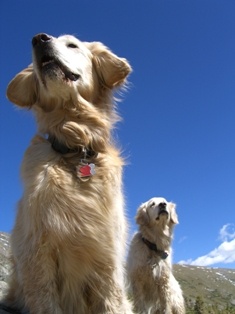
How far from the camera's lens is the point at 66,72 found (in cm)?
517

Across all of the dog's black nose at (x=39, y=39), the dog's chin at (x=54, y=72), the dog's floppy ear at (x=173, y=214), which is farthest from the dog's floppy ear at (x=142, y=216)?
the dog's black nose at (x=39, y=39)

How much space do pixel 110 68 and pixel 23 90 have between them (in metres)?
1.34

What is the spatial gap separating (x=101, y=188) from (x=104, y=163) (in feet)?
1.26

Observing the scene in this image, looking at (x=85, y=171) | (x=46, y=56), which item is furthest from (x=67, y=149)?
(x=46, y=56)

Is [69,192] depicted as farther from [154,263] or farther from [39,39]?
[154,263]

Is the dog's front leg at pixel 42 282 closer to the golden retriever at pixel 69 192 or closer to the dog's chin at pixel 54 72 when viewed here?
the golden retriever at pixel 69 192

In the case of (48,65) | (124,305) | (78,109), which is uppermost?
(48,65)

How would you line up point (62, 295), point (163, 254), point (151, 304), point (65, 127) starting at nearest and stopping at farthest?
point (62, 295)
point (65, 127)
point (151, 304)
point (163, 254)

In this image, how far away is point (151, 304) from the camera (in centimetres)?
1130

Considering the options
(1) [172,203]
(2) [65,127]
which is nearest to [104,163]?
(2) [65,127]

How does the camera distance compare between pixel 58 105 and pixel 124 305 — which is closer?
pixel 124 305

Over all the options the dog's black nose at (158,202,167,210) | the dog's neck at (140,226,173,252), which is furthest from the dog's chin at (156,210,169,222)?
the dog's neck at (140,226,173,252)

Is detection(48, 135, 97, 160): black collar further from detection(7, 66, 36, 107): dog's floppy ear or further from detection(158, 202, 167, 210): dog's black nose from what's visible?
detection(158, 202, 167, 210): dog's black nose

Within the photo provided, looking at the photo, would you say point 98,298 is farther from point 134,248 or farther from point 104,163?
point 134,248
